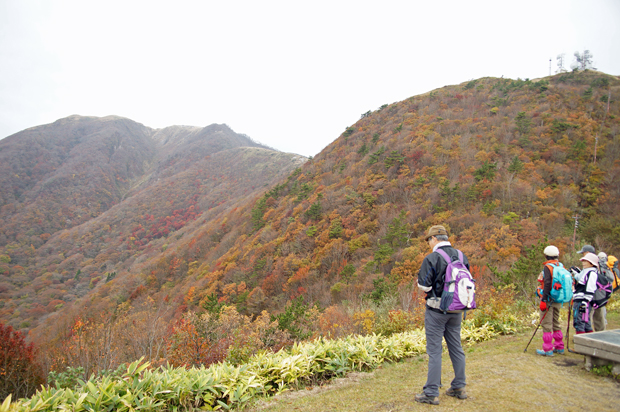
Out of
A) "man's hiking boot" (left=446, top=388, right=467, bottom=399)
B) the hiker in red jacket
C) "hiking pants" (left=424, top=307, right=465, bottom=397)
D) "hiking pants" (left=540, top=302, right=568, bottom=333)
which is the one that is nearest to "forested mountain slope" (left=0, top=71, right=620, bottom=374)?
the hiker in red jacket

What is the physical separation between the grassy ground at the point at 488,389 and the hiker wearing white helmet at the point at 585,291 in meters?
0.51

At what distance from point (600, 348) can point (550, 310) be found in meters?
0.74

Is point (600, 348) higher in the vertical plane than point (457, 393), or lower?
higher

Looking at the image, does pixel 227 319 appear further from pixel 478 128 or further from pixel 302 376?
pixel 478 128

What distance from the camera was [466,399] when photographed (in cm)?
316

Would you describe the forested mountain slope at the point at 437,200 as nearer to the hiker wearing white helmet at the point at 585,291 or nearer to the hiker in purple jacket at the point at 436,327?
the hiker wearing white helmet at the point at 585,291

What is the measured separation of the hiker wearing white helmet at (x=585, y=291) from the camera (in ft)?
14.5

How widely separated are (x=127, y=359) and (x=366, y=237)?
18.4 meters

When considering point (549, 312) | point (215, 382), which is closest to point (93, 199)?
point (215, 382)

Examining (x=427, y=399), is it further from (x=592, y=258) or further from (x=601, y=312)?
(x=601, y=312)

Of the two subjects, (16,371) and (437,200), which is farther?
(437,200)

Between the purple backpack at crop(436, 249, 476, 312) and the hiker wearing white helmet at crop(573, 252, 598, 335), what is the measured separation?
2.88 m

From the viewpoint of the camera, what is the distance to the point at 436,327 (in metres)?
3.06

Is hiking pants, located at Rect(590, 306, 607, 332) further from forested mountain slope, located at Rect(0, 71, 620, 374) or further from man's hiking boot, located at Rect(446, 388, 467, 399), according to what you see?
forested mountain slope, located at Rect(0, 71, 620, 374)
